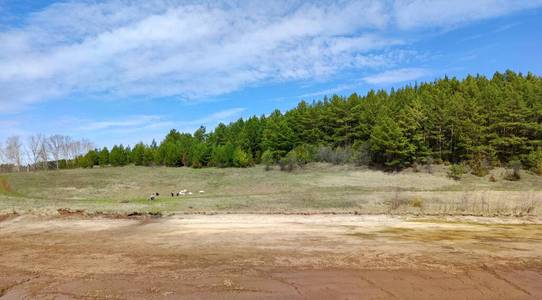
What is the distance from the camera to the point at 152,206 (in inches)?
1236

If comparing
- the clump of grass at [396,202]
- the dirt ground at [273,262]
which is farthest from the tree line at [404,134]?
the dirt ground at [273,262]

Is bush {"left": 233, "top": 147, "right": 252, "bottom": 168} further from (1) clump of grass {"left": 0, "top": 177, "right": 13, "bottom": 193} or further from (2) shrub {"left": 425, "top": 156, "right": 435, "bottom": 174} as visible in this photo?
(1) clump of grass {"left": 0, "top": 177, "right": 13, "bottom": 193}

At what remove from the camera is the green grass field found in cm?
2998

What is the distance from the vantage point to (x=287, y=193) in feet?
130

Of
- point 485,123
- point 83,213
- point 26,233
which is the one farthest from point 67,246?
point 485,123

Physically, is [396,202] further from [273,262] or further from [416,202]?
[273,262]

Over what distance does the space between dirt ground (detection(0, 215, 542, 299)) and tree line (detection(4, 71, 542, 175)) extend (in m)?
41.0

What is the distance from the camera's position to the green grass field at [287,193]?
30.0 m

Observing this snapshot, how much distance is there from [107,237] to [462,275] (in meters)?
13.8

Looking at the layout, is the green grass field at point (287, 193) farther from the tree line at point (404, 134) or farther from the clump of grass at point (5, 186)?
the tree line at point (404, 134)

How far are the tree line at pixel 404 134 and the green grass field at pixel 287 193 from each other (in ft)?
11.4

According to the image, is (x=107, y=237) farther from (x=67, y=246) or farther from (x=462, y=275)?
(x=462, y=275)

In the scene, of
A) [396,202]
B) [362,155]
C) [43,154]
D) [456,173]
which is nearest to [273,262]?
[396,202]

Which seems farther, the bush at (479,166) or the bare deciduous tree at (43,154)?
the bare deciduous tree at (43,154)
